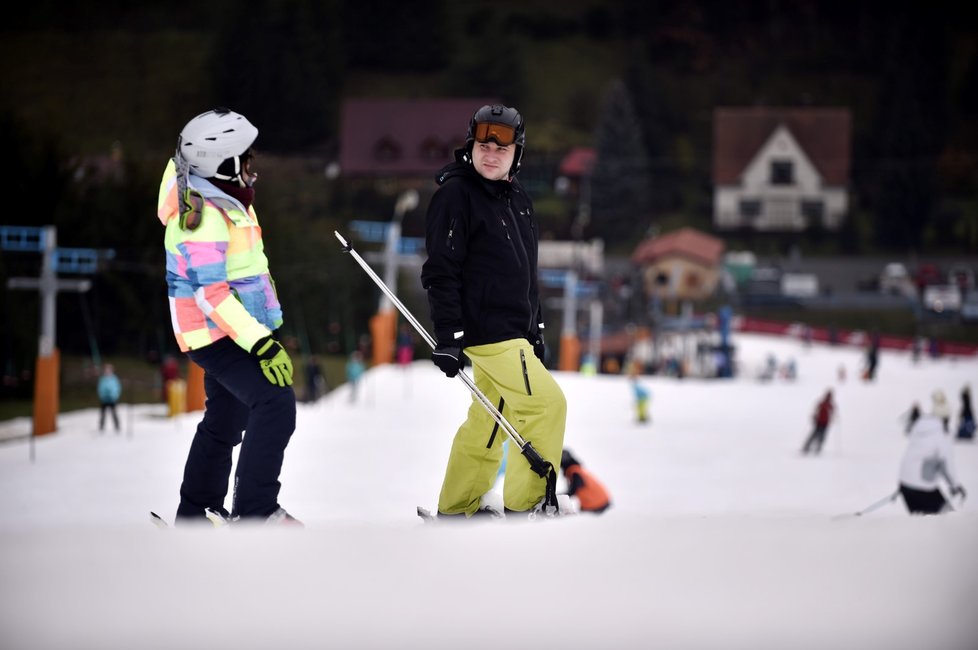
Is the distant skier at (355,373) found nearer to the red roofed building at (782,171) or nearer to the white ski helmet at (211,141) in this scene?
the white ski helmet at (211,141)

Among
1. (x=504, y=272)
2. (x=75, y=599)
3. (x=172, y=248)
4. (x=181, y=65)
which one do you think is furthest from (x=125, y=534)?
(x=181, y=65)

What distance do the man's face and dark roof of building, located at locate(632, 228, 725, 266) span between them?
140ft

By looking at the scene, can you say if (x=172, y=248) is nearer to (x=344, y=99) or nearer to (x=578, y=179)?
(x=578, y=179)

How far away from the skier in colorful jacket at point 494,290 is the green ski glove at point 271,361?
1.70 feet

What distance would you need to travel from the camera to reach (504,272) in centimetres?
438

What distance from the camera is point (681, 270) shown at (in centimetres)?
4662

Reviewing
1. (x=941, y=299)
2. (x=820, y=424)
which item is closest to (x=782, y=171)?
(x=941, y=299)

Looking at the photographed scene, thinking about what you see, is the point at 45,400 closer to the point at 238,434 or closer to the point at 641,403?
the point at 641,403

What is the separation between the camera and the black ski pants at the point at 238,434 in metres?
4.06

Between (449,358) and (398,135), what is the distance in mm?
47740

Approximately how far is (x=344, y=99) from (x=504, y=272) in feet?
173

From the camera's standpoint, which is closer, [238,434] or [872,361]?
[238,434]

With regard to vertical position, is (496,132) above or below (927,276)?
above

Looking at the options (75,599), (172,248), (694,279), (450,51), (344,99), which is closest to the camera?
(75,599)
